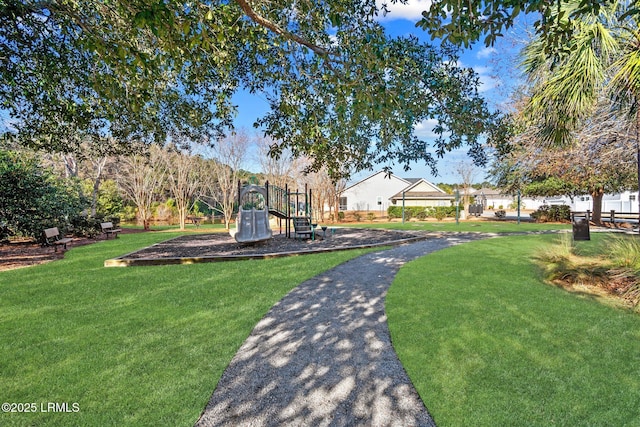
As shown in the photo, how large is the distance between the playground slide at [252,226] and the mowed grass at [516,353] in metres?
8.16

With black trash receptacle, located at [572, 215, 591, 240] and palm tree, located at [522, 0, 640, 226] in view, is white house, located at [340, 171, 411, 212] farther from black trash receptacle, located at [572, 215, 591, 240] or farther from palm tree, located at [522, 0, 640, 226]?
palm tree, located at [522, 0, 640, 226]

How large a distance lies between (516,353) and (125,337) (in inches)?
202

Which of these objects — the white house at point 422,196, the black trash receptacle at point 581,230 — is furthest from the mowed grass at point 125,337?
the white house at point 422,196

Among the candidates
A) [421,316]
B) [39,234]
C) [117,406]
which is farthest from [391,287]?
[39,234]

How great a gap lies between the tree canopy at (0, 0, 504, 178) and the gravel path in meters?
2.89

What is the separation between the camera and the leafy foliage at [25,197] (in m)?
12.1

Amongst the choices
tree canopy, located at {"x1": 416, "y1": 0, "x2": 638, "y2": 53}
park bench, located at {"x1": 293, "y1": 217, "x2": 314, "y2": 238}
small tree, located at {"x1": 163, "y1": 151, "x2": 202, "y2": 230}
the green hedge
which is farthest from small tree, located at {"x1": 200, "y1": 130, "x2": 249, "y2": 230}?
tree canopy, located at {"x1": 416, "y1": 0, "x2": 638, "y2": 53}

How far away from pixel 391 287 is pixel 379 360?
3161 millimetres

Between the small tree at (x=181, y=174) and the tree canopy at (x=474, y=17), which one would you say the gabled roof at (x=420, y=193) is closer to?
the small tree at (x=181, y=174)

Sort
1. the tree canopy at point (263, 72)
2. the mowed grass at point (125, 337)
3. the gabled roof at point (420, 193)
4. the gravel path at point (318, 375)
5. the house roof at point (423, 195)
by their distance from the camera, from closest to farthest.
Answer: the gravel path at point (318, 375), the mowed grass at point (125, 337), the tree canopy at point (263, 72), the house roof at point (423, 195), the gabled roof at point (420, 193)

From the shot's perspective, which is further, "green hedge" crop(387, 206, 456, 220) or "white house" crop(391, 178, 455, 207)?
"white house" crop(391, 178, 455, 207)

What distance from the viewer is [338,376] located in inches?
131

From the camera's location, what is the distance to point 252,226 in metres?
13.9

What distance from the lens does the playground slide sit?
1318 cm
